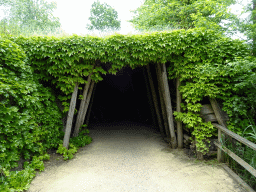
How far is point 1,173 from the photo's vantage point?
2676 mm

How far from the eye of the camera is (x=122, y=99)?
1239 centimetres

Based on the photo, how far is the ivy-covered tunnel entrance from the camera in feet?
30.2

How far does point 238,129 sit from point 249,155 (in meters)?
0.63

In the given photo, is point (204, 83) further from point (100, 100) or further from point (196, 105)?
point (100, 100)

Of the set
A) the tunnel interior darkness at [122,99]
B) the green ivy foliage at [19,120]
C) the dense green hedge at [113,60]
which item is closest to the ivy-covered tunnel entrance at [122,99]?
the tunnel interior darkness at [122,99]

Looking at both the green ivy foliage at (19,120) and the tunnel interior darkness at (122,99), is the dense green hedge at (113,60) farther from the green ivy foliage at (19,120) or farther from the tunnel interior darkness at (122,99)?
the tunnel interior darkness at (122,99)

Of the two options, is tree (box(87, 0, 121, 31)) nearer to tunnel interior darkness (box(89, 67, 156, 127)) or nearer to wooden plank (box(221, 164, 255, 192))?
tunnel interior darkness (box(89, 67, 156, 127))

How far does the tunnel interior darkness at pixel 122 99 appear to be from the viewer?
30.1ft

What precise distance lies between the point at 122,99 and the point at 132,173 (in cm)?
895

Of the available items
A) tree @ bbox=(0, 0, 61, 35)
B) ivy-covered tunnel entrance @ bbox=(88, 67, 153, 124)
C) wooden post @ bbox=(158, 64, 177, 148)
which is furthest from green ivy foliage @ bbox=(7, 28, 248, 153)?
tree @ bbox=(0, 0, 61, 35)

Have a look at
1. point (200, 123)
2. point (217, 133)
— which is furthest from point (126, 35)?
point (217, 133)

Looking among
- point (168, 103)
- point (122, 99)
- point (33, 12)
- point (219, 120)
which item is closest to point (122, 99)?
point (122, 99)

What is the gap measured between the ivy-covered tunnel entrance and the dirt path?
3.92 metres

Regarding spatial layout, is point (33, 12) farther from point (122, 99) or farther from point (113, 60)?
point (113, 60)
